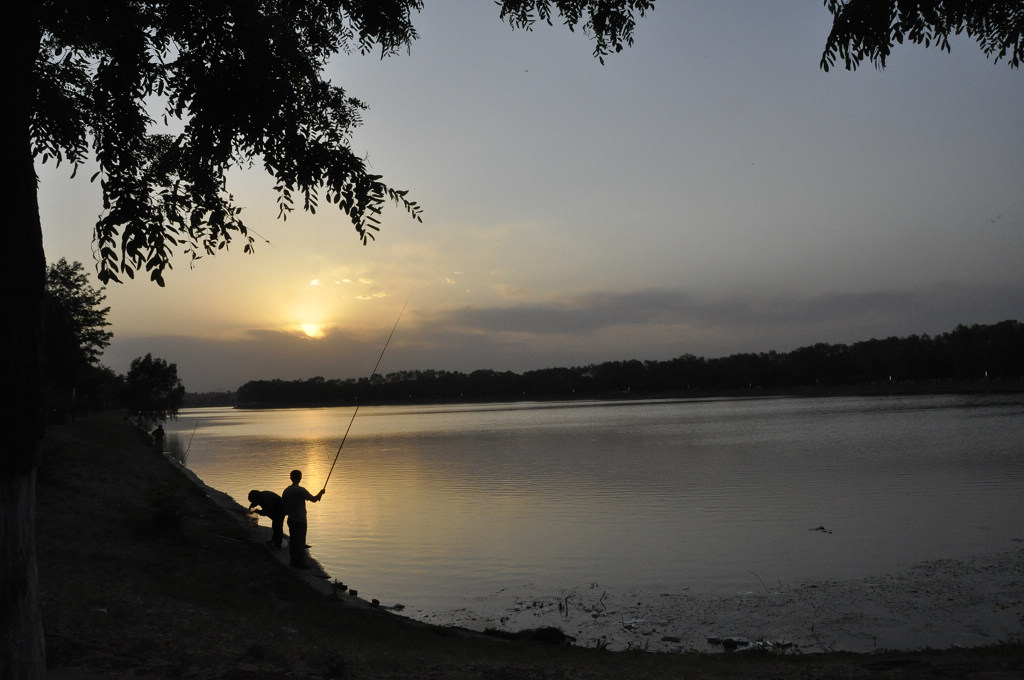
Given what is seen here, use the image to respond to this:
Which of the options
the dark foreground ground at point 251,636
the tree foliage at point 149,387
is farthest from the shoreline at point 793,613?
the tree foliage at point 149,387

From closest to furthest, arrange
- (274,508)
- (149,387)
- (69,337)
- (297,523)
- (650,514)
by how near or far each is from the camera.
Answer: (297,523)
(274,508)
(650,514)
(69,337)
(149,387)

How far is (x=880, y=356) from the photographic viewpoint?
167875mm

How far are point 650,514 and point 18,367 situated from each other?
61.2 ft

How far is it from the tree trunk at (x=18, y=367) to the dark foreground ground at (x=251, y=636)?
8.38 ft

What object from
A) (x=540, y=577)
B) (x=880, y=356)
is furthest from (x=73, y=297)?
(x=880, y=356)

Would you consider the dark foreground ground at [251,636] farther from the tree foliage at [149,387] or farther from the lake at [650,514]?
the tree foliage at [149,387]

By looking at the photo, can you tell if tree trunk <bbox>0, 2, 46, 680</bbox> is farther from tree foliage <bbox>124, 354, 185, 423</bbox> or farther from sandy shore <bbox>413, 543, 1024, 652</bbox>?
tree foliage <bbox>124, 354, 185, 423</bbox>

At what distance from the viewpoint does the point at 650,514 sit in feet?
70.6

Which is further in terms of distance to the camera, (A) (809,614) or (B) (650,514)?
(B) (650,514)

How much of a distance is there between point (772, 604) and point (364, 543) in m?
9.80

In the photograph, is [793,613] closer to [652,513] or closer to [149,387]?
[652,513]


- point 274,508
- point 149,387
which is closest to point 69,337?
point 274,508

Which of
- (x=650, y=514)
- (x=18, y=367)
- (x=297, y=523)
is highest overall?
(x=18, y=367)

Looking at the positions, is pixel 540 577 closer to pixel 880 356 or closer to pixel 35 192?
pixel 35 192
